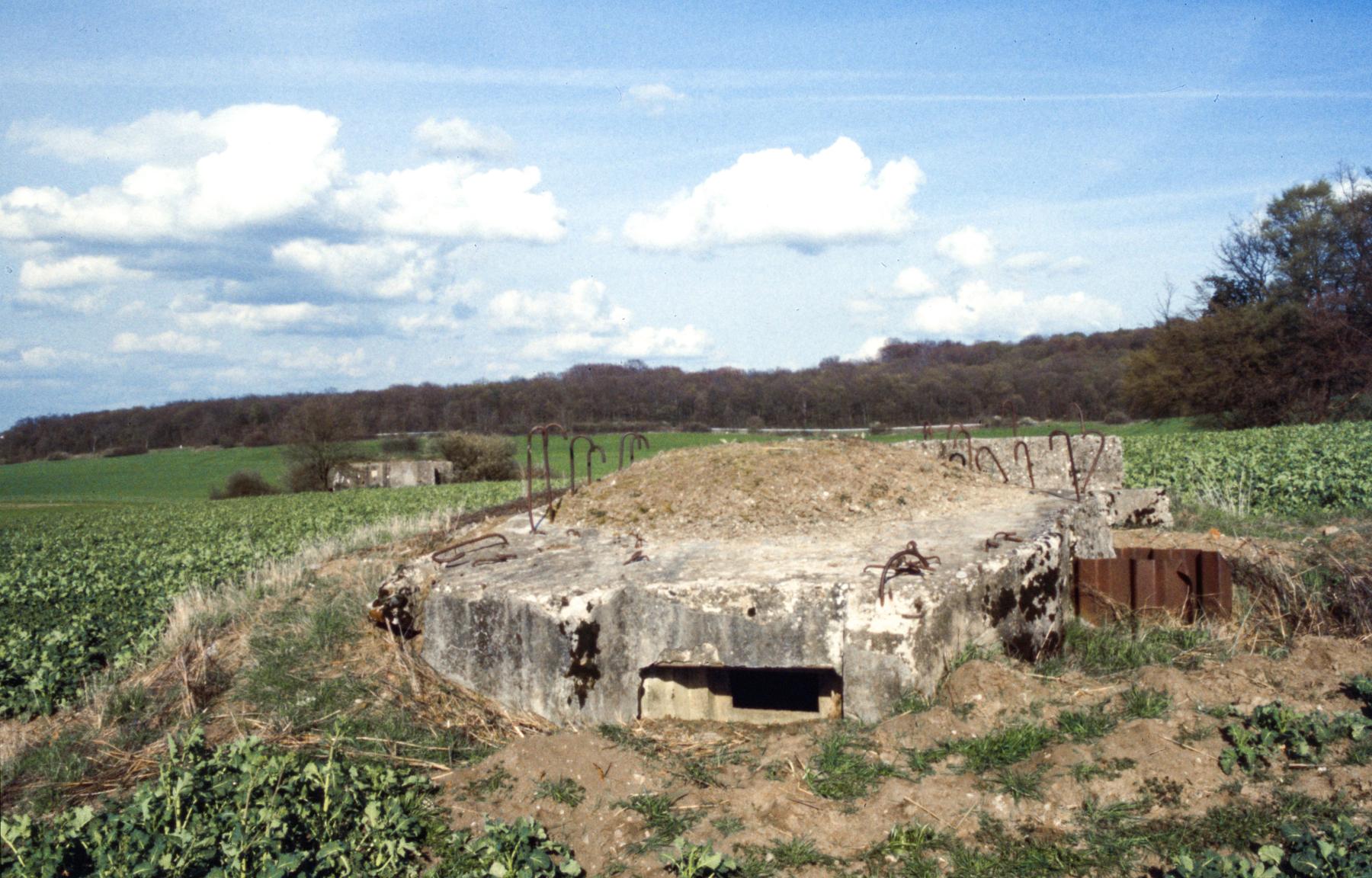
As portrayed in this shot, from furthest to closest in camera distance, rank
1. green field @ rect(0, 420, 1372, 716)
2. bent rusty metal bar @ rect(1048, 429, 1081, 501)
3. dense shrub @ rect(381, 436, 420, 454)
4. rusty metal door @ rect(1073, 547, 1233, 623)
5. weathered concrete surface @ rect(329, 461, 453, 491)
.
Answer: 1. dense shrub @ rect(381, 436, 420, 454)
2. weathered concrete surface @ rect(329, 461, 453, 491)
3. green field @ rect(0, 420, 1372, 716)
4. bent rusty metal bar @ rect(1048, 429, 1081, 501)
5. rusty metal door @ rect(1073, 547, 1233, 623)

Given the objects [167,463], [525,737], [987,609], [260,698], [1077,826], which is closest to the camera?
[1077,826]

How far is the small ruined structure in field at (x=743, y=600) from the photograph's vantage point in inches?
177

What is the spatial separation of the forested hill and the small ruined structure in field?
Answer: 1096 cm

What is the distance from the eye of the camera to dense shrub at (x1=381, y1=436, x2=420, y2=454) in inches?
1603

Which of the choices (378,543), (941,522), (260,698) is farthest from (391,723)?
(378,543)

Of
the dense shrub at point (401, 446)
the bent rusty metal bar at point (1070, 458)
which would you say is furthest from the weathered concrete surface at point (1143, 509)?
the dense shrub at point (401, 446)

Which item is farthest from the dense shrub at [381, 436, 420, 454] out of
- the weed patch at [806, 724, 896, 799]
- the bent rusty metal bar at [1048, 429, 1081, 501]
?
the weed patch at [806, 724, 896, 799]

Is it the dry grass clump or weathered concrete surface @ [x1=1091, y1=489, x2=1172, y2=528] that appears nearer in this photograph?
the dry grass clump

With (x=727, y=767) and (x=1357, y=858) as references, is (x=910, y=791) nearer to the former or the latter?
(x=727, y=767)

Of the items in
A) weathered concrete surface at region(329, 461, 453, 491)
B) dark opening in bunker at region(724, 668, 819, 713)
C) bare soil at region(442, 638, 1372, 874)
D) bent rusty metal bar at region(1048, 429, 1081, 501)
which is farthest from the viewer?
weathered concrete surface at region(329, 461, 453, 491)

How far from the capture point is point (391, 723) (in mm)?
4848

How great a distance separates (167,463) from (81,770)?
57379 mm

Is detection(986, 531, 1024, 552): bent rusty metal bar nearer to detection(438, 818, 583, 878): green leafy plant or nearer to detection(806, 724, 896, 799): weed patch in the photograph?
detection(806, 724, 896, 799): weed patch

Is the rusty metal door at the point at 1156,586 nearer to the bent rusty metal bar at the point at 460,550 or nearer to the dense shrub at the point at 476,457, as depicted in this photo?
the bent rusty metal bar at the point at 460,550
